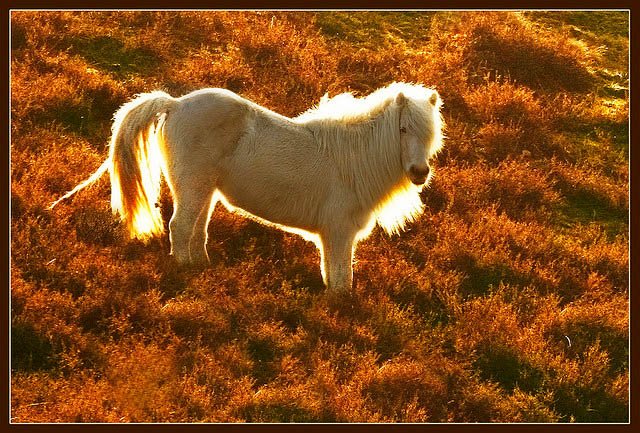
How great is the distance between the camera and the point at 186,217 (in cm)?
793

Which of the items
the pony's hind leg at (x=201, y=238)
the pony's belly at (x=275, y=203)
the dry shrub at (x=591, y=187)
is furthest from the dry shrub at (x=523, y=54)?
the pony's hind leg at (x=201, y=238)

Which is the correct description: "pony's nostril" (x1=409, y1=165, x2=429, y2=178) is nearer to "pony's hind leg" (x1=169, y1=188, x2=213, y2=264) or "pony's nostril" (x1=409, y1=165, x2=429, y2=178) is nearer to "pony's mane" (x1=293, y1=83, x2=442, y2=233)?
"pony's mane" (x1=293, y1=83, x2=442, y2=233)

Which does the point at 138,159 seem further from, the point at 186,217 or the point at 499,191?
the point at 499,191

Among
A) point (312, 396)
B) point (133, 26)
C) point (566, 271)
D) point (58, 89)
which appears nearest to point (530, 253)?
point (566, 271)

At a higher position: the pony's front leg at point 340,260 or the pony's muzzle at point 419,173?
the pony's muzzle at point 419,173

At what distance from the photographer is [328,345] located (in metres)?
7.09

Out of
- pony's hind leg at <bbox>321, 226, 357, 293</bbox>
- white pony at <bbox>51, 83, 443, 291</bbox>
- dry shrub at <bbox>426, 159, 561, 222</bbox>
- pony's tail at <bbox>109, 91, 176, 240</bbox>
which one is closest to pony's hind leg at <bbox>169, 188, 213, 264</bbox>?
white pony at <bbox>51, 83, 443, 291</bbox>

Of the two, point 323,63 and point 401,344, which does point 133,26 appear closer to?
point 323,63

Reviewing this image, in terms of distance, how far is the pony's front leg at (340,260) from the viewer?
7930 millimetres

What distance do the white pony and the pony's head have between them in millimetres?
10

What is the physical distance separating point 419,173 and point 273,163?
4.71 feet

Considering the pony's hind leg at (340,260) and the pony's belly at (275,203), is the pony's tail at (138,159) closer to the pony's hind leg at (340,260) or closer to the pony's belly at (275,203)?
the pony's belly at (275,203)

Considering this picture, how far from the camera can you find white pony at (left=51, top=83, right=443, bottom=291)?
310 inches

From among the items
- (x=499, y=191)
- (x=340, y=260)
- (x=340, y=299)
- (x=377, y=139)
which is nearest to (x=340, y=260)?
(x=340, y=260)
